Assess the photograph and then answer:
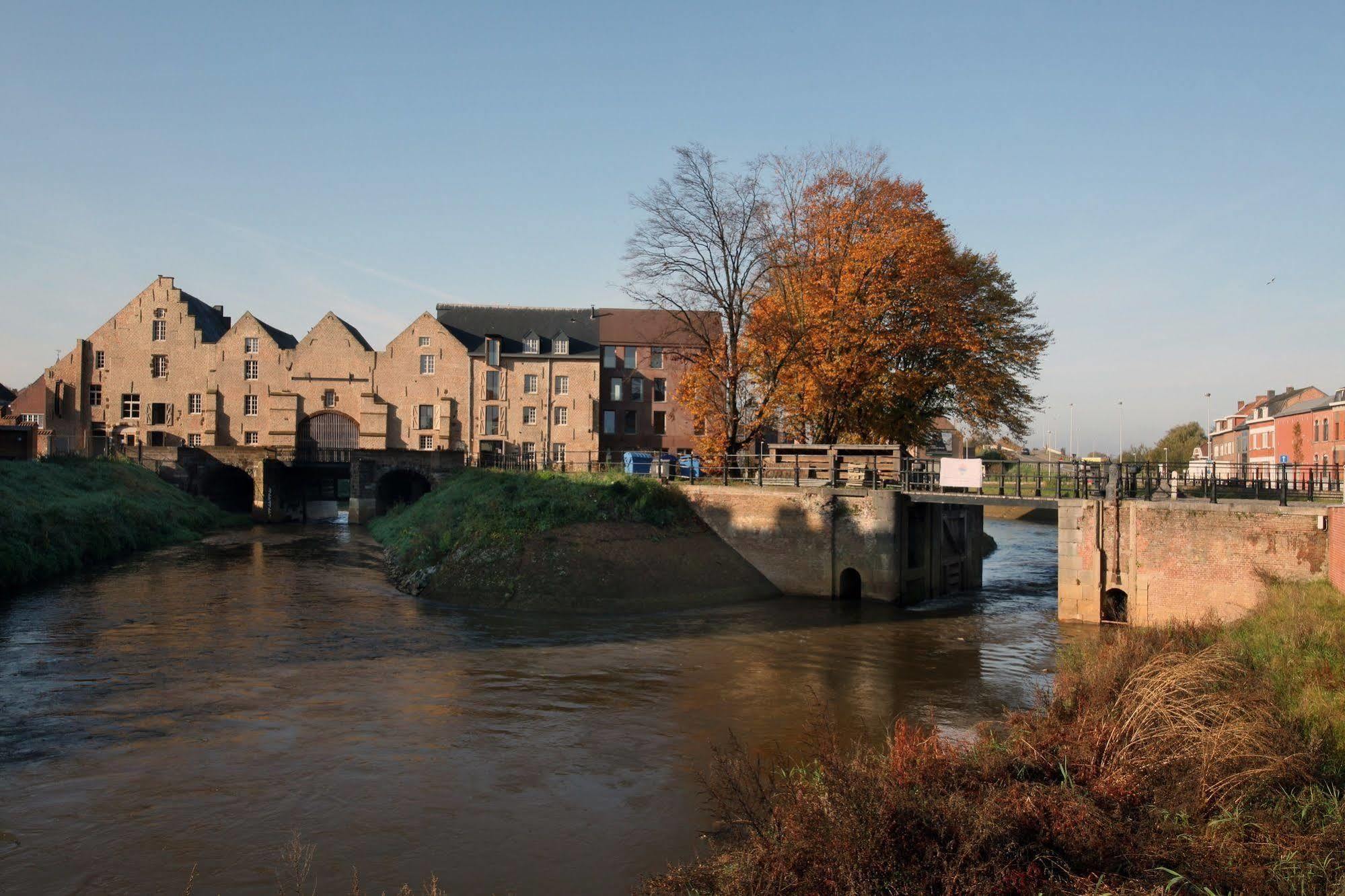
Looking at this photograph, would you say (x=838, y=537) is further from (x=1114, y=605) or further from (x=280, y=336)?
(x=280, y=336)

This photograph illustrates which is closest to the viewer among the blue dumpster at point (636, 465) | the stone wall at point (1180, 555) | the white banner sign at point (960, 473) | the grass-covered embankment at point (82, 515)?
the stone wall at point (1180, 555)

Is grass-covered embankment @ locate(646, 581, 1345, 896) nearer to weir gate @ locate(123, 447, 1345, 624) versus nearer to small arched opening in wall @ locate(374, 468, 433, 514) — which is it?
weir gate @ locate(123, 447, 1345, 624)

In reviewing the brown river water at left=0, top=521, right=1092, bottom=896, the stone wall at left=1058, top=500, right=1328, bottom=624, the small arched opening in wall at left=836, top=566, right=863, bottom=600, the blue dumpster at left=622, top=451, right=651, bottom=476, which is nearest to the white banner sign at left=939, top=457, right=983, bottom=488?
the stone wall at left=1058, top=500, right=1328, bottom=624

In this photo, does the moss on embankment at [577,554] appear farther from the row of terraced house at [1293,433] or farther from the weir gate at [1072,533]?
the row of terraced house at [1293,433]

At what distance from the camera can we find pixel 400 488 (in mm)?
57469

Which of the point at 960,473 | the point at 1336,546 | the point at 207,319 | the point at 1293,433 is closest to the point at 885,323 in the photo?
the point at 960,473

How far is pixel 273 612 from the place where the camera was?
2317cm

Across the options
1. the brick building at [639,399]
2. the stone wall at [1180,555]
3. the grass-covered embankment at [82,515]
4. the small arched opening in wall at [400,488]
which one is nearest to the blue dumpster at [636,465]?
the small arched opening in wall at [400,488]

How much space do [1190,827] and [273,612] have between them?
71.5 feet

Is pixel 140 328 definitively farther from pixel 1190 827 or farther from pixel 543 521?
pixel 1190 827

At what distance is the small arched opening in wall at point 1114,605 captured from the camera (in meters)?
22.4

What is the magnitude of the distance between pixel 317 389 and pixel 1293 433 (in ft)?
206

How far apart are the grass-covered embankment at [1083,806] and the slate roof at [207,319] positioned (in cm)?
5954

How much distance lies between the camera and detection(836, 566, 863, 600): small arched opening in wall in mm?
27812
